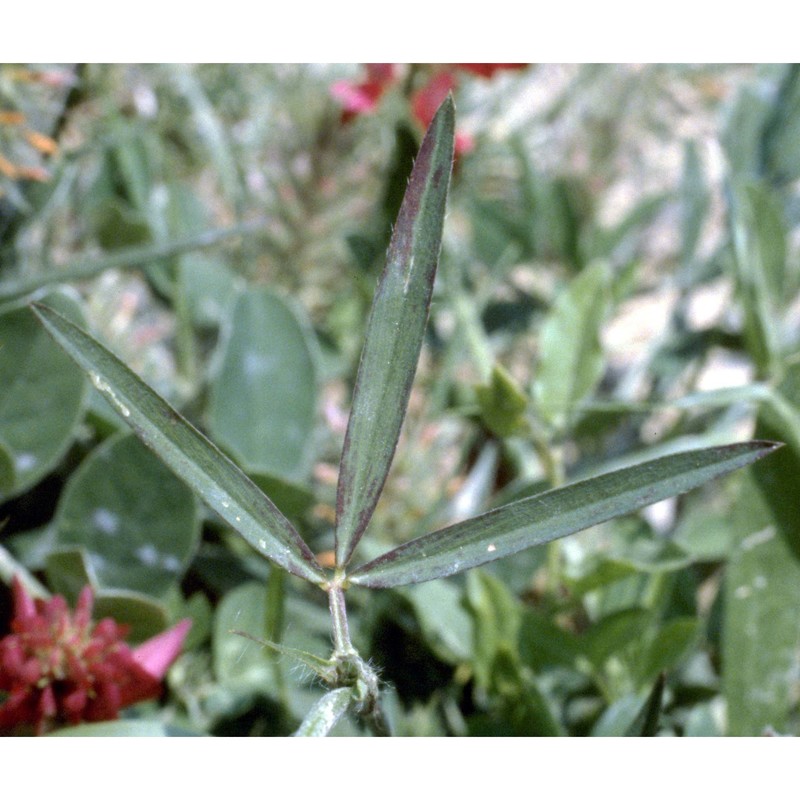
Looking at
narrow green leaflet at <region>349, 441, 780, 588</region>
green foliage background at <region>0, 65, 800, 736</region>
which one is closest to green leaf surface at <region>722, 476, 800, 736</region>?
green foliage background at <region>0, 65, 800, 736</region>

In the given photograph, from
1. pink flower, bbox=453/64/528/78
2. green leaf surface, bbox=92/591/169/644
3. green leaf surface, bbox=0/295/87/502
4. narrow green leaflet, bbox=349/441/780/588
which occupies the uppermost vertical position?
pink flower, bbox=453/64/528/78

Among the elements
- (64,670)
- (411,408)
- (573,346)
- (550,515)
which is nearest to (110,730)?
(64,670)

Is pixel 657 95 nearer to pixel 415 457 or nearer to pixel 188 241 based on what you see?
pixel 415 457

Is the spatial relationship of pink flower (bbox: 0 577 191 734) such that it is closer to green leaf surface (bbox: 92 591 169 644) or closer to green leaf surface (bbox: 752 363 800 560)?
green leaf surface (bbox: 92 591 169 644)

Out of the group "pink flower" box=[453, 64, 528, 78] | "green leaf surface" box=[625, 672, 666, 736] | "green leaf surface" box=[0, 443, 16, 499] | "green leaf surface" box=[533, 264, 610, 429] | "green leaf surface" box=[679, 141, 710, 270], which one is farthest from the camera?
"green leaf surface" box=[679, 141, 710, 270]

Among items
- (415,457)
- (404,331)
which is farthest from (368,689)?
(415,457)

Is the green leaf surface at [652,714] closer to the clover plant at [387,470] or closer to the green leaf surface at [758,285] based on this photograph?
the clover plant at [387,470]

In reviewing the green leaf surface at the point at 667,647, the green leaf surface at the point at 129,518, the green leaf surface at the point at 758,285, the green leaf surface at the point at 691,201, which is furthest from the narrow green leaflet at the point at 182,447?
the green leaf surface at the point at 691,201
